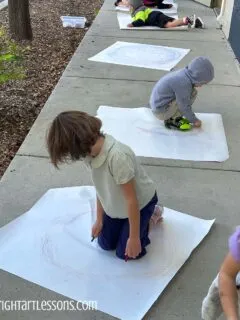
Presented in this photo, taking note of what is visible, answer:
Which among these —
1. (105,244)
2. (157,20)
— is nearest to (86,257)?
(105,244)

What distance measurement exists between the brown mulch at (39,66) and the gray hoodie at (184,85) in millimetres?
1157

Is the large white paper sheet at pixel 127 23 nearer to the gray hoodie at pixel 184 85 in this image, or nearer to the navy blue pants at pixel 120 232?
the gray hoodie at pixel 184 85

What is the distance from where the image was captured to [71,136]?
2021mm

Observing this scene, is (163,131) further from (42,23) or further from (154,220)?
(42,23)

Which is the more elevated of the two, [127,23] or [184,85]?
[184,85]

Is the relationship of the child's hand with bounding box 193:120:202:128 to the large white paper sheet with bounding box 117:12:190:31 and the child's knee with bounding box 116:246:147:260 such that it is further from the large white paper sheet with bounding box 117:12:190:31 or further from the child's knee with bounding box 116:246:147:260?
the large white paper sheet with bounding box 117:12:190:31

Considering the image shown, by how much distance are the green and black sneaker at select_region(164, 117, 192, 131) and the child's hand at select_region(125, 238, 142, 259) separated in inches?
66.6

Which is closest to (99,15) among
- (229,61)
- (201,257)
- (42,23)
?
(42,23)

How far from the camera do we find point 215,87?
15.9 ft

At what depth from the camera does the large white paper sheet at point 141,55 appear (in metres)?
5.40

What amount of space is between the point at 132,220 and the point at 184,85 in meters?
1.71

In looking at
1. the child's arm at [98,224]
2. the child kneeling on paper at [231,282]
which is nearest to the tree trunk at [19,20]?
the child's arm at [98,224]

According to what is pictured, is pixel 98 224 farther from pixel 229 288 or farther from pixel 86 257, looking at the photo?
pixel 229 288

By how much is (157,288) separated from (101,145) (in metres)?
0.74
